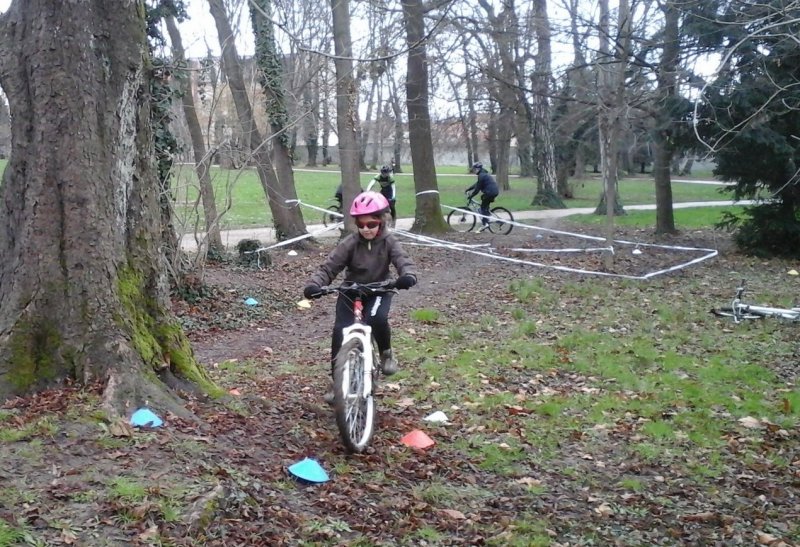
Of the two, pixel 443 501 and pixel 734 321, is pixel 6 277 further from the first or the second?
pixel 734 321

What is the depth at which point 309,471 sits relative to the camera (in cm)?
516

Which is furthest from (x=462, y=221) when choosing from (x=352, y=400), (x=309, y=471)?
(x=309, y=471)

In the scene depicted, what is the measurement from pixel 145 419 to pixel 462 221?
20.2 m

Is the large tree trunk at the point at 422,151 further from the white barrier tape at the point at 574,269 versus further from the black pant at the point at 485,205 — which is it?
the black pant at the point at 485,205

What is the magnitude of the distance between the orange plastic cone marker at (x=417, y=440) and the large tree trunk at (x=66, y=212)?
1.79 m

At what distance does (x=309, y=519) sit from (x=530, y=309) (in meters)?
8.07

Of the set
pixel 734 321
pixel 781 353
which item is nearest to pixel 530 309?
pixel 734 321

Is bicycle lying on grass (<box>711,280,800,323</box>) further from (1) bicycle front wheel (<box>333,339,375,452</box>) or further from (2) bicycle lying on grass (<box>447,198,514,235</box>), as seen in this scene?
(2) bicycle lying on grass (<box>447,198,514,235</box>)

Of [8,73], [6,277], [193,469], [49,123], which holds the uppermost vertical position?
[8,73]

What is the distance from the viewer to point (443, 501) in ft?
17.0

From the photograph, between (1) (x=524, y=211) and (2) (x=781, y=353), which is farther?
(1) (x=524, y=211)

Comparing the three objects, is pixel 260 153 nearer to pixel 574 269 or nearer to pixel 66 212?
pixel 574 269

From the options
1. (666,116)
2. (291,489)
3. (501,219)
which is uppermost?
(666,116)

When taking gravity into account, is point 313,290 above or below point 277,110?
below
